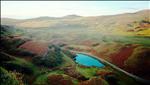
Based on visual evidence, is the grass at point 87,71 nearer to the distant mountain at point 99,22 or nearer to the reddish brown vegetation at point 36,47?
the reddish brown vegetation at point 36,47

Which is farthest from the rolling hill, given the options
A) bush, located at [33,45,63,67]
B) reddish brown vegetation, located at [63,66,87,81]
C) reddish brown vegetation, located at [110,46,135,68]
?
reddish brown vegetation, located at [63,66,87,81]

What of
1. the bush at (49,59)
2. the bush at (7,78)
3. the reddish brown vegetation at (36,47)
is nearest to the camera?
the bush at (7,78)

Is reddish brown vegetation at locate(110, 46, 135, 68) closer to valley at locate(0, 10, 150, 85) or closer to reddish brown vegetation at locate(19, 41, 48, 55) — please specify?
valley at locate(0, 10, 150, 85)

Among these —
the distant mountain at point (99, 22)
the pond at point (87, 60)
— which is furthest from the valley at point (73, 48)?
the pond at point (87, 60)

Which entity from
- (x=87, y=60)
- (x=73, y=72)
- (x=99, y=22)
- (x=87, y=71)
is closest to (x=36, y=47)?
(x=73, y=72)

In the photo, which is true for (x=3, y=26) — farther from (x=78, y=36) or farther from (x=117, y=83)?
(x=117, y=83)

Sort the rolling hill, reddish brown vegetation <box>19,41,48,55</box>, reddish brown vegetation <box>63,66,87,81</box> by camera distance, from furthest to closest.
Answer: the rolling hill → reddish brown vegetation <box>19,41,48,55</box> → reddish brown vegetation <box>63,66,87,81</box>
